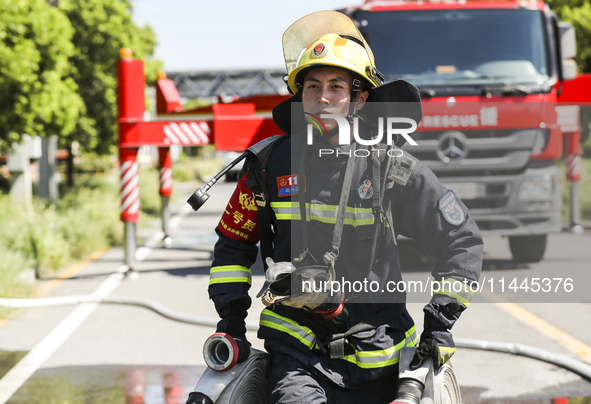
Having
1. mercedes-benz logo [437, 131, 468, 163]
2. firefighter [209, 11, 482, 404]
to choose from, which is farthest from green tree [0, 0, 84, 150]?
firefighter [209, 11, 482, 404]

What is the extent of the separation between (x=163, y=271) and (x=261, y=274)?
53.8 inches

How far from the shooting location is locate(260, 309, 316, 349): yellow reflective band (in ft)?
9.64

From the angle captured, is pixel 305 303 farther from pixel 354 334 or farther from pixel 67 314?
pixel 67 314

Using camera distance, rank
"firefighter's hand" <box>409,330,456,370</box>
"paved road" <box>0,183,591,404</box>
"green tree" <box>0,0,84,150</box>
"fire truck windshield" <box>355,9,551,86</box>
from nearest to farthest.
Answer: "firefighter's hand" <box>409,330,456,370</box>, "paved road" <box>0,183,591,404</box>, "fire truck windshield" <box>355,9,551,86</box>, "green tree" <box>0,0,84,150</box>

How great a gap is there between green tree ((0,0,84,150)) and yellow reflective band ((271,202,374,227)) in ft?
31.0

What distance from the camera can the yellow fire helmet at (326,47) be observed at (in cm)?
298

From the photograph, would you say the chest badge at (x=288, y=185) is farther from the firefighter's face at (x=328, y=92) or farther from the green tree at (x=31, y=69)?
the green tree at (x=31, y=69)

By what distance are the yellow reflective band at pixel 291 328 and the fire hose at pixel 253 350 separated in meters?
0.14

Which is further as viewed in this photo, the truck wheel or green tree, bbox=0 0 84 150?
green tree, bbox=0 0 84 150

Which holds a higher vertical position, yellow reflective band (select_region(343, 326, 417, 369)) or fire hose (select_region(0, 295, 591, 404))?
yellow reflective band (select_region(343, 326, 417, 369))

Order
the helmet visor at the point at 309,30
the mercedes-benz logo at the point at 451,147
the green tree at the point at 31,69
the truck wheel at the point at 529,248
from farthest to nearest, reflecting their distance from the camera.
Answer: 1. the green tree at the point at 31,69
2. the truck wheel at the point at 529,248
3. the mercedes-benz logo at the point at 451,147
4. the helmet visor at the point at 309,30

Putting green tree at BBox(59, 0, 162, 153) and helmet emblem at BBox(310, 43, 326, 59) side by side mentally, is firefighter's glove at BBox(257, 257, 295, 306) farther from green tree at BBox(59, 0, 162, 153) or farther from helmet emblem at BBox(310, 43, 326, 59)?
green tree at BBox(59, 0, 162, 153)

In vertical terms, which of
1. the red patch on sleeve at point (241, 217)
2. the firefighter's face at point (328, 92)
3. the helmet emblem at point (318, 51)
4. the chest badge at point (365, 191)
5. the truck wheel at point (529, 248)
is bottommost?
the truck wheel at point (529, 248)

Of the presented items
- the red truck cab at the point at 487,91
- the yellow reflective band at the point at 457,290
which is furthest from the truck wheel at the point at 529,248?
the yellow reflective band at the point at 457,290
